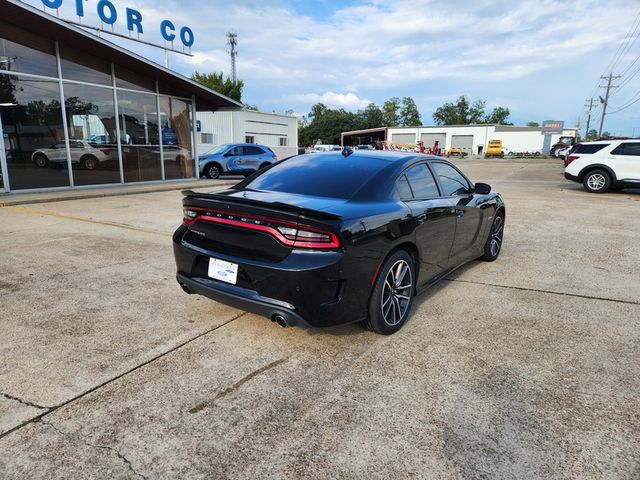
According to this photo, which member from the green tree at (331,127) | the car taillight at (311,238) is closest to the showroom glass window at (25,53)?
the car taillight at (311,238)

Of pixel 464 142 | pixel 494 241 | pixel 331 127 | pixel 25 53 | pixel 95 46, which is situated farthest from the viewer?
pixel 331 127

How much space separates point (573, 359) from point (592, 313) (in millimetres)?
1087

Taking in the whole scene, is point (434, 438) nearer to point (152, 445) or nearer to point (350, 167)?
point (152, 445)

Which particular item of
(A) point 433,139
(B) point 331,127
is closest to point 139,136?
(A) point 433,139

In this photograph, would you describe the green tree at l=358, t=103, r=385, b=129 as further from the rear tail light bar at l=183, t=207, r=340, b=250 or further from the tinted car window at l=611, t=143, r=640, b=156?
the rear tail light bar at l=183, t=207, r=340, b=250

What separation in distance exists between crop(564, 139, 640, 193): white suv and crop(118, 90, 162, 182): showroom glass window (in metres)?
14.0

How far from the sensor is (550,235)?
24.3 ft

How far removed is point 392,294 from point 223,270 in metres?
1.32

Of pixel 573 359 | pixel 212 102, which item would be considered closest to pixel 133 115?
pixel 212 102

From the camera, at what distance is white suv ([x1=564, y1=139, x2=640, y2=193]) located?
13.1 metres

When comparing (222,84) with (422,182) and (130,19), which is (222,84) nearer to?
(130,19)

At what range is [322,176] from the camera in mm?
3727

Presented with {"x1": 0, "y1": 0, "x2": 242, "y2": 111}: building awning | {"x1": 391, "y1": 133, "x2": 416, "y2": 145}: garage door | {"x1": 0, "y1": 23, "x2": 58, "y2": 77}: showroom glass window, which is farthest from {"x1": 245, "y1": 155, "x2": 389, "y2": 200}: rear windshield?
{"x1": 391, "y1": 133, "x2": 416, "y2": 145}: garage door

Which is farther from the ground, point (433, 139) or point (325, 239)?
point (433, 139)
